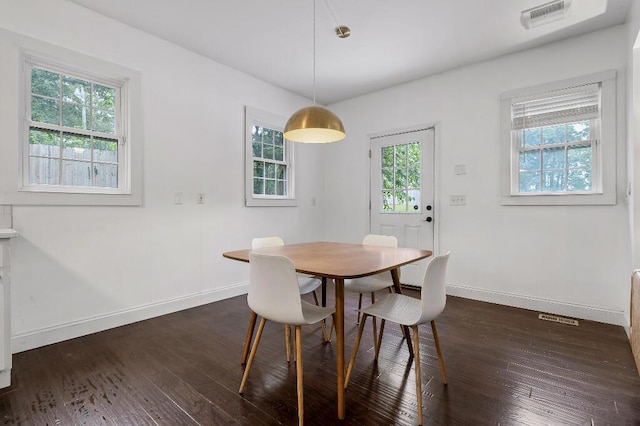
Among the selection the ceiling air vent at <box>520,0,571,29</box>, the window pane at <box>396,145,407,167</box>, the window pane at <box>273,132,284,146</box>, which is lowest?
the window pane at <box>396,145,407,167</box>

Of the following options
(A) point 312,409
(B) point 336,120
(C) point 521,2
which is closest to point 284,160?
(B) point 336,120

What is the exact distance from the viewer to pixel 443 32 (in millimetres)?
3033

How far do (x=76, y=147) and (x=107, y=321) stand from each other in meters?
1.57

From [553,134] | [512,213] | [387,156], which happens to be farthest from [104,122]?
[553,134]

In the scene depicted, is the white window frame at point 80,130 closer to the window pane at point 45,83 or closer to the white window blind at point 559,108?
the window pane at point 45,83

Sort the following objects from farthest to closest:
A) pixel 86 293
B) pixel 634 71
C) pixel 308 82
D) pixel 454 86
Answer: pixel 308 82
pixel 454 86
pixel 86 293
pixel 634 71

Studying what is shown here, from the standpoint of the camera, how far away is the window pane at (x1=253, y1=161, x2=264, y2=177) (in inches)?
164

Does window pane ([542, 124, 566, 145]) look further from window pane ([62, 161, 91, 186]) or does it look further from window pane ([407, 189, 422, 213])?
window pane ([62, 161, 91, 186])

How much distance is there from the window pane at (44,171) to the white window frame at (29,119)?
46 mm

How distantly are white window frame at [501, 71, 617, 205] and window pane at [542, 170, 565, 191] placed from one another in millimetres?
75

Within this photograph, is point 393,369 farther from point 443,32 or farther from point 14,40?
point 14,40

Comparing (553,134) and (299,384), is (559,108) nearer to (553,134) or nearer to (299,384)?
(553,134)

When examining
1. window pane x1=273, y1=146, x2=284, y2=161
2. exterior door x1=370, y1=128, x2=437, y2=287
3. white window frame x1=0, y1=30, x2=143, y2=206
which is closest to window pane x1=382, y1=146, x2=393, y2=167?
exterior door x1=370, y1=128, x2=437, y2=287

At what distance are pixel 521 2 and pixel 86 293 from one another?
4445 millimetres
